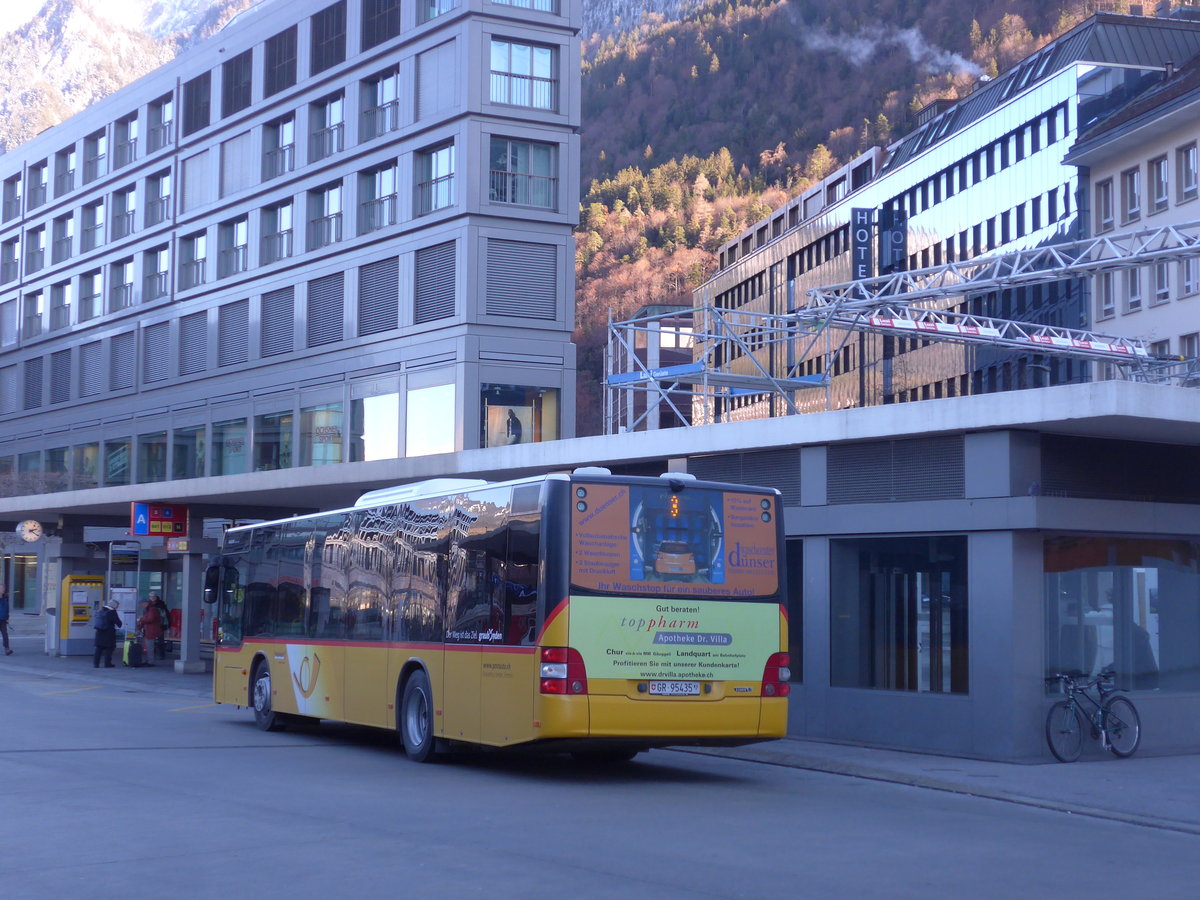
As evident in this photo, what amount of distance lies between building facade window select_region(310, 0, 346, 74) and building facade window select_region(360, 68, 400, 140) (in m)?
1.70

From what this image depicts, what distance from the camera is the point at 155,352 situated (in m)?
54.0

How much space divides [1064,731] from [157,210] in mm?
44552

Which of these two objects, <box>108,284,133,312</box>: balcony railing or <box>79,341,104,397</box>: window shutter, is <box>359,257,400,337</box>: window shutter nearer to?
<box>108,284,133,312</box>: balcony railing

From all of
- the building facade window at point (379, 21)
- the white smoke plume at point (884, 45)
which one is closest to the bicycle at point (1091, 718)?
the building facade window at point (379, 21)

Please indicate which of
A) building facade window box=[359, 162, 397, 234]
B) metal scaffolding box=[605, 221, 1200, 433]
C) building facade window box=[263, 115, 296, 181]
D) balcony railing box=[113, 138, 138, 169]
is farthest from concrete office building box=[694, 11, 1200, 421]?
balcony railing box=[113, 138, 138, 169]

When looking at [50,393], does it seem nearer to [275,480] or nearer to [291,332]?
[291,332]

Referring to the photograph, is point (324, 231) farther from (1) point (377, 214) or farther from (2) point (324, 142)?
(1) point (377, 214)

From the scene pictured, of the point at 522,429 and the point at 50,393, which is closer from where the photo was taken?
the point at 522,429

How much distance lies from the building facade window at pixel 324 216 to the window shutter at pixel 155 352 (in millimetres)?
9614

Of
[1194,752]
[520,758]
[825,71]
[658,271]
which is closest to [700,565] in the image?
[520,758]

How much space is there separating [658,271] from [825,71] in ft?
123

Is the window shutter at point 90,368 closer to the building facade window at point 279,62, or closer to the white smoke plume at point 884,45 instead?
the building facade window at point 279,62

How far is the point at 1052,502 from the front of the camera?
1683cm

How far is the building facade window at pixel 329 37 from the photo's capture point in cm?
4550
